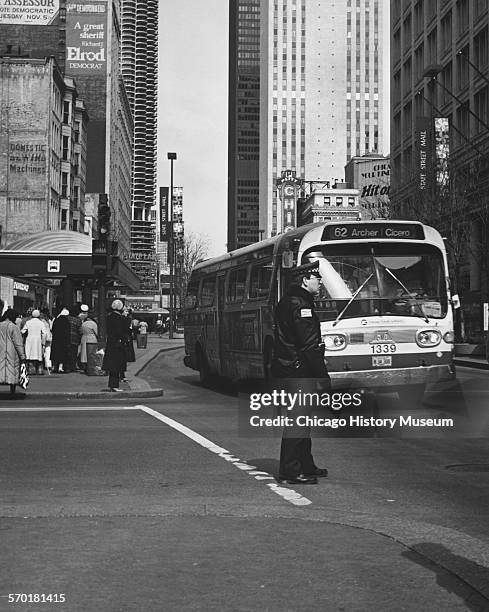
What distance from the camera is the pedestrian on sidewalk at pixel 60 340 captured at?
2606 cm

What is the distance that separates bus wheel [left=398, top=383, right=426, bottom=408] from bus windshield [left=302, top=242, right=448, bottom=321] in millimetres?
1107

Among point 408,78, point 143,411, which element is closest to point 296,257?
point 143,411

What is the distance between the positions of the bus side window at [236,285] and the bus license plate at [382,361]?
5.30 meters

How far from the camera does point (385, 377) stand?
1438 cm

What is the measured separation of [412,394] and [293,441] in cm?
713

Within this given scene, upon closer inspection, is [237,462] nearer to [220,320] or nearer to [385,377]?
[385,377]

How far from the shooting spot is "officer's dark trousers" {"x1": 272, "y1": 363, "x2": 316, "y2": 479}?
8.62 m

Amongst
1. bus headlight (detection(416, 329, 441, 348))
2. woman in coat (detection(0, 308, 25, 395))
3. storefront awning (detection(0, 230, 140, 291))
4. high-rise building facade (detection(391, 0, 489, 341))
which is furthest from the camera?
high-rise building facade (detection(391, 0, 489, 341))

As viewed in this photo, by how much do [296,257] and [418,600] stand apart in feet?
34.5

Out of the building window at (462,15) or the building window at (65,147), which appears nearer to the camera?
the building window at (462,15)

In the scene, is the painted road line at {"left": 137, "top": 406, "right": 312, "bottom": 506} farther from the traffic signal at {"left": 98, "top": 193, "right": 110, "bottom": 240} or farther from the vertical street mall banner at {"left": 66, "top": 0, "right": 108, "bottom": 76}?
the vertical street mall banner at {"left": 66, "top": 0, "right": 108, "bottom": 76}

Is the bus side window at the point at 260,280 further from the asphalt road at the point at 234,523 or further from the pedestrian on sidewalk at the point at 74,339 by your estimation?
the pedestrian on sidewalk at the point at 74,339

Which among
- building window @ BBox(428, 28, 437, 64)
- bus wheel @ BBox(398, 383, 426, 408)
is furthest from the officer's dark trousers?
building window @ BBox(428, 28, 437, 64)

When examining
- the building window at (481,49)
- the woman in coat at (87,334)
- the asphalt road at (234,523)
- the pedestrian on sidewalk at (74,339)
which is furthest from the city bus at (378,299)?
the building window at (481,49)
